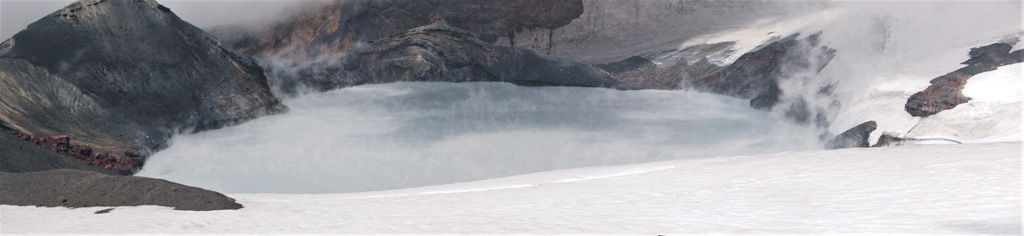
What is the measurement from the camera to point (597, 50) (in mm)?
41031

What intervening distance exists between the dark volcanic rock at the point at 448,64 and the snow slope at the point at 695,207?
780 inches

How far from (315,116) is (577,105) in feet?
26.9

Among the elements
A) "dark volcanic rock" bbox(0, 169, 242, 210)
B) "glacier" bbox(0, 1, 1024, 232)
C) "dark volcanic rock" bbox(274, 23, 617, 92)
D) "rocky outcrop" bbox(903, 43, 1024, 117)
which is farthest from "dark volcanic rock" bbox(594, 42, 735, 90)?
"dark volcanic rock" bbox(0, 169, 242, 210)

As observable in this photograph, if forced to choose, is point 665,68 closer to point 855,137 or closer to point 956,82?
point 855,137

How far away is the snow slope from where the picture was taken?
6176mm

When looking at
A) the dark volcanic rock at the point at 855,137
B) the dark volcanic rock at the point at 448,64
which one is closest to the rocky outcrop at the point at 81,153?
the dark volcanic rock at the point at 448,64

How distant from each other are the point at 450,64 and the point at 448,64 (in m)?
0.07

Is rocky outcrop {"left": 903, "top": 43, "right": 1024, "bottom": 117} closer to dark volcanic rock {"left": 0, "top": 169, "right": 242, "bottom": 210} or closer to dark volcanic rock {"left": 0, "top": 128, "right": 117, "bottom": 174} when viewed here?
dark volcanic rock {"left": 0, "top": 169, "right": 242, "bottom": 210}

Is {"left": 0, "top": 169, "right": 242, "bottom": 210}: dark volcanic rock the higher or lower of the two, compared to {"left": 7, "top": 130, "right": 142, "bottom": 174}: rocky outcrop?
lower

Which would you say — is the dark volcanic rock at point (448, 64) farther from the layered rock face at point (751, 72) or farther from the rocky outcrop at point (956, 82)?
the rocky outcrop at point (956, 82)

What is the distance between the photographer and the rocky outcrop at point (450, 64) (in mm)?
29484

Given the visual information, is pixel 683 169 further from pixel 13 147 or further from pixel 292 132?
pixel 292 132

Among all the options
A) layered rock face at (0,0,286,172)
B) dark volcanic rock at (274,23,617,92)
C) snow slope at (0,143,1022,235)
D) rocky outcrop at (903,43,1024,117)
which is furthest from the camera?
dark volcanic rock at (274,23,617,92)

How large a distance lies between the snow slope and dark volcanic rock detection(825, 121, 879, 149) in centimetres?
709
